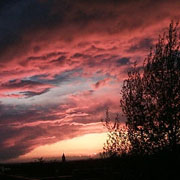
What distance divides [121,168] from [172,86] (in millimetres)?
6397

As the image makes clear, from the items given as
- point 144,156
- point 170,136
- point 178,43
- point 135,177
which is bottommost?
point 135,177

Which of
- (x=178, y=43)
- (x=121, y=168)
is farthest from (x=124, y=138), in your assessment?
(x=178, y=43)

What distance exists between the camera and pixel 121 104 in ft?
63.4

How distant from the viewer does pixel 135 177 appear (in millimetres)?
16969

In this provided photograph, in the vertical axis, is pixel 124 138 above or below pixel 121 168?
above

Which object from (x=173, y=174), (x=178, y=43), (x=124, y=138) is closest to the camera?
(x=173, y=174)

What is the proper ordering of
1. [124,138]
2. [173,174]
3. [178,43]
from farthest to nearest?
1. [124,138]
2. [178,43]
3. [173,174]

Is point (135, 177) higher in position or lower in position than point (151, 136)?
lower

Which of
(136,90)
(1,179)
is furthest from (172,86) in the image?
(1,179)

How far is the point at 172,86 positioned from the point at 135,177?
19.8 feet

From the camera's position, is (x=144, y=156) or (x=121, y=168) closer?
(x=144, y=156)

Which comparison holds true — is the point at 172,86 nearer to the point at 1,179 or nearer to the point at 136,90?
the point at 136,90

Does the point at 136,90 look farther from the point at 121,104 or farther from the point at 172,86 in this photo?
the point at 172,86

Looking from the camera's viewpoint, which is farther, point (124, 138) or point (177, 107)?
point (124, 138)
